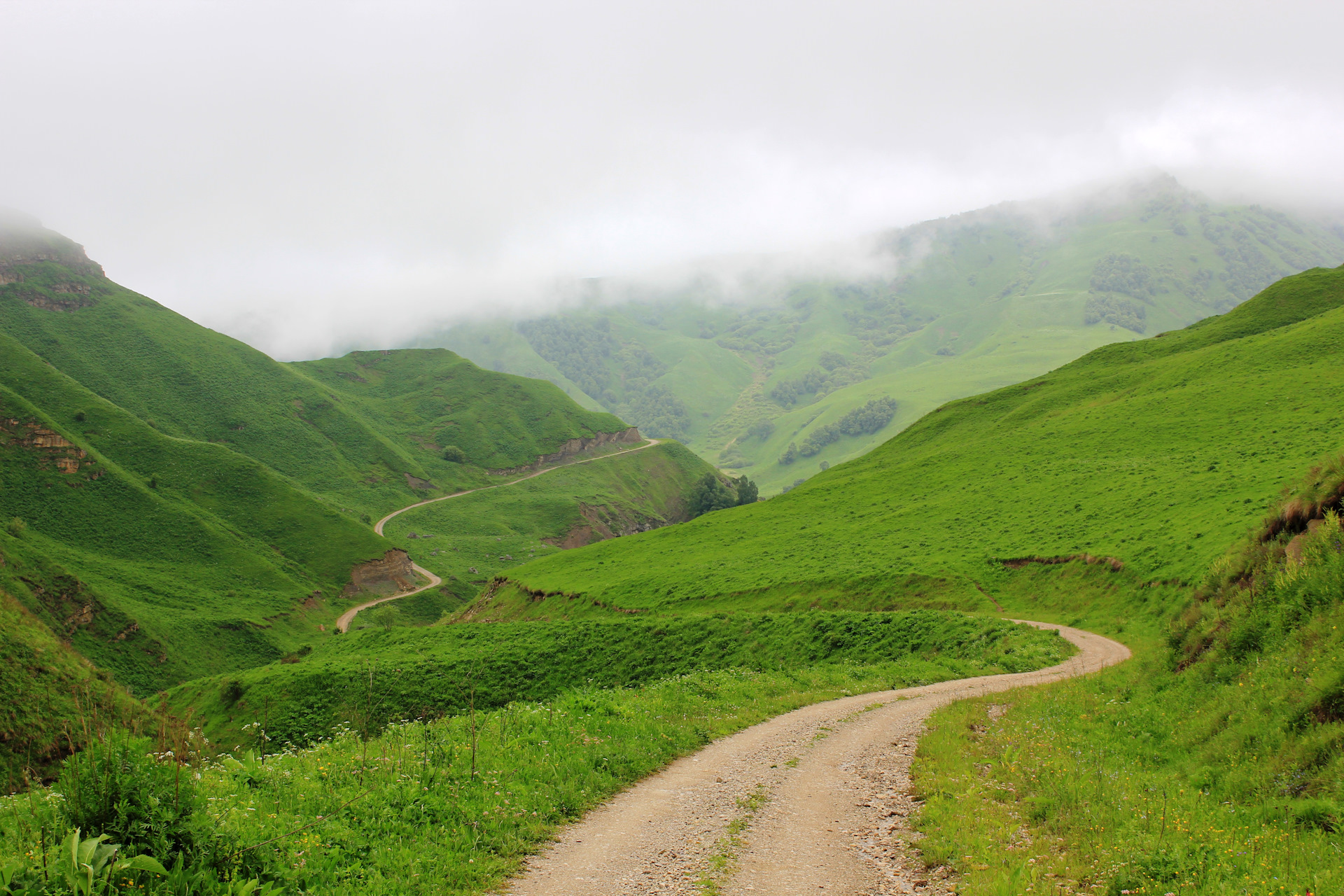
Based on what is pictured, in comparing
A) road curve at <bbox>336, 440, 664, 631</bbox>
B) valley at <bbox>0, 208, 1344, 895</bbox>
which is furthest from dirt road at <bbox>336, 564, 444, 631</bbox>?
valley at <bbox>0, 208, 1344, 895</bbox>

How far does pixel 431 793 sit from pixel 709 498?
540ft

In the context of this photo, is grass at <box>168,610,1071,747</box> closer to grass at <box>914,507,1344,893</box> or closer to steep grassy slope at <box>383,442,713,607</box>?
grass at <box>914,507,1344,893</box>

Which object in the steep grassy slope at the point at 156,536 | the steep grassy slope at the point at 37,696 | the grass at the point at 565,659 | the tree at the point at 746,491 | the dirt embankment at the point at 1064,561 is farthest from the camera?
the tree at the point at 746,491

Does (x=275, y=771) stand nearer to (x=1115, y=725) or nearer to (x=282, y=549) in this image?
(x=1115, y=725)

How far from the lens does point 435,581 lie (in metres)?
124

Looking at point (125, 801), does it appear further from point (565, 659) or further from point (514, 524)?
point (514, 524)

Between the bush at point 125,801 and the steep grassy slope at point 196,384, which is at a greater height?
the steep grassy slope at point 196,384

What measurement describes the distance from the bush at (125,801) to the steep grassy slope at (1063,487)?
39674mm

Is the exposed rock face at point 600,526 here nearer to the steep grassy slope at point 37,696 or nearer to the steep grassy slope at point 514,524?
the steep grassy slope at point 514,524

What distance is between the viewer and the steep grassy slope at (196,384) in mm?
160000

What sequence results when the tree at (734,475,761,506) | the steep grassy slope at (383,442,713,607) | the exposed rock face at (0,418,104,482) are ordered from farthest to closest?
the tree at (734,475,761,506) → the steep grassy slope at (383,442,713,607) → the exposed rock face at (0,418,104,482)

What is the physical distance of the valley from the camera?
9125 mm

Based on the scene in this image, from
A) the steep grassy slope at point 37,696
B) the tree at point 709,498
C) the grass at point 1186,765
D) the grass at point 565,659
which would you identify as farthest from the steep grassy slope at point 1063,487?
the tree at point 709,498

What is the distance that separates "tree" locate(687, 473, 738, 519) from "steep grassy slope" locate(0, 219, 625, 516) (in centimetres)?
5754
